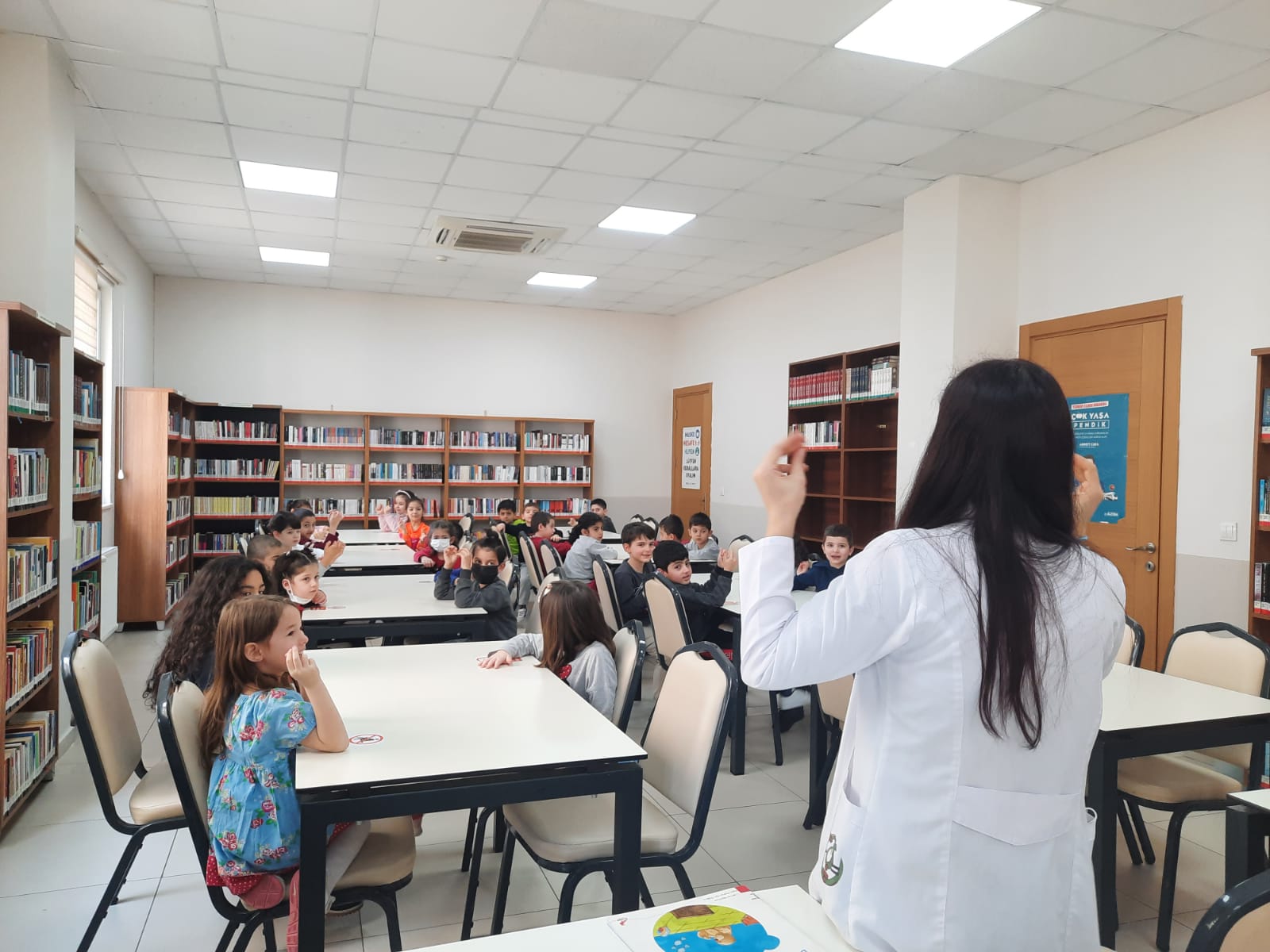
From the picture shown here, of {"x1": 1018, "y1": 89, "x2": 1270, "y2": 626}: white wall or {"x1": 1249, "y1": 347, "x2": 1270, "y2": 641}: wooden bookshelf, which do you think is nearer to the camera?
{"x1": 1249, "y1": 347, "x2": 1270, "y2": 641}: wooden bookshelf

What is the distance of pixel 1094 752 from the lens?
240 cm

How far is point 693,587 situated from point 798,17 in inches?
114

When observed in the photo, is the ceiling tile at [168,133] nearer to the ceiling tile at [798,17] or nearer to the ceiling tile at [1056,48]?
the ceiling tile at [798,17]

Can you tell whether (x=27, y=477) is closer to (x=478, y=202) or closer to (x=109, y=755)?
(x=109, y=755)

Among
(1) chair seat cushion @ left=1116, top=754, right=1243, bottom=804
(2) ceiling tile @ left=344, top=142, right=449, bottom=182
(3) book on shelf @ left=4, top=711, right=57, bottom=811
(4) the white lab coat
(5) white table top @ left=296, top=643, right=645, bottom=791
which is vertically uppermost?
(2) ceiling tile @ left=344, top=142, right=449, bottom=182

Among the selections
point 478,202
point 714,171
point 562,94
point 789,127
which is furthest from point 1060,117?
point 478,202

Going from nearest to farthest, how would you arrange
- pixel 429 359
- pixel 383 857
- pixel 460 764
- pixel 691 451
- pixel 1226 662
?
pixel 460 764 → pixel 383 857 → pixel 1226 662 → pixel 429 359 → pixel 691 451

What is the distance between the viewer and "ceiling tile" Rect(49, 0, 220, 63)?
3576 millimetres

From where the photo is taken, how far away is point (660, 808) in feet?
7.63

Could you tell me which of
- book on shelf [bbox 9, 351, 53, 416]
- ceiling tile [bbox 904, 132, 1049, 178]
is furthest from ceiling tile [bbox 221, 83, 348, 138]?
ceiling tile [bbox 904, 132, 1049, 178]

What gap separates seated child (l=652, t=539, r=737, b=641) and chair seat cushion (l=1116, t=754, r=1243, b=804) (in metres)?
2.04

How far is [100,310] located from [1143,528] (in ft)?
24.9

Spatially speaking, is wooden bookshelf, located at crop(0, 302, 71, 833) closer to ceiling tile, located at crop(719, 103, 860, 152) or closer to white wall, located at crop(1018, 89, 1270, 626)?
ceiling tile, located at crop(719, 103, 860, 152)

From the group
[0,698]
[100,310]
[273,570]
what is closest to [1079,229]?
[273,570]
